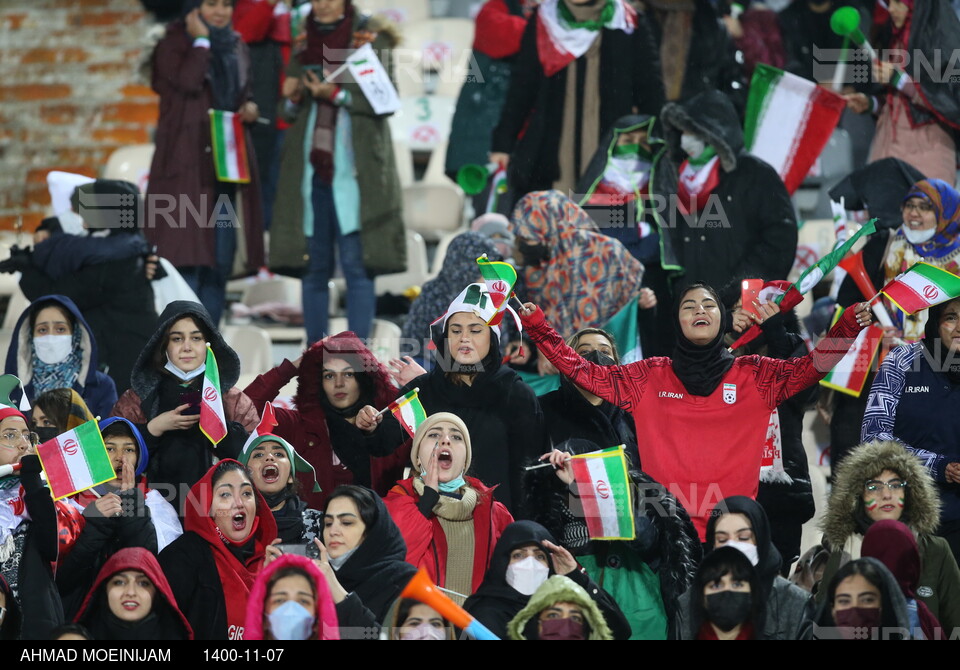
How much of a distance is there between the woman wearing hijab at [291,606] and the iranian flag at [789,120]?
4919 millimetres

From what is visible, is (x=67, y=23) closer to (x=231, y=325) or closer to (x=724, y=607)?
(x=231, y=325)

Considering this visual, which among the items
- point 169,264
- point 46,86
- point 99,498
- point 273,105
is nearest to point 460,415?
point 99,498

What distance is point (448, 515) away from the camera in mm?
6699

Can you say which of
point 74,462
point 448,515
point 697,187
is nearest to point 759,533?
point 448,515

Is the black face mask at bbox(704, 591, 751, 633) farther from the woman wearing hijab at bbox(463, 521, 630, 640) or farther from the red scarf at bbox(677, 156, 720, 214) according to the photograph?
the red scarf at bbox(677, 156, 720, 214)

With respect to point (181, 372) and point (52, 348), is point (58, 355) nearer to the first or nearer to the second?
point (52, 348)

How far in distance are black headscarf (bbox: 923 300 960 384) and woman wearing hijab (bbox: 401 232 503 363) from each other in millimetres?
2092

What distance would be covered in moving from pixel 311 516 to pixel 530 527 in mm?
969

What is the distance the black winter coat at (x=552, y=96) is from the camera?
9523 mm

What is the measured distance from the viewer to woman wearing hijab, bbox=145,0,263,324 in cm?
959

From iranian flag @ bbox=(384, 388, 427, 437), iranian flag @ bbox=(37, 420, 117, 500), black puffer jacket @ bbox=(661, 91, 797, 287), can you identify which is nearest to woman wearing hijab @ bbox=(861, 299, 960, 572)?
black puffer jacket @ bbox=(661, 91, 797, 287)

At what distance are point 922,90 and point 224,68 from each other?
11.9 feet

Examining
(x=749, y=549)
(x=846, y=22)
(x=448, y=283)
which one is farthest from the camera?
(x=846, y=22)

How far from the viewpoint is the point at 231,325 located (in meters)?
10.5
